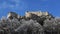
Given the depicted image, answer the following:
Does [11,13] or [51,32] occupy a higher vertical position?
[11,13]

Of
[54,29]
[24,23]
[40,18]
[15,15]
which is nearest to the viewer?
[54,29]

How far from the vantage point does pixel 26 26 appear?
2025 inches

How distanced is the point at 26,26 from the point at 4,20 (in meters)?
6.96

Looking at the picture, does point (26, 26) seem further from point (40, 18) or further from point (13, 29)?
point (40, 18)

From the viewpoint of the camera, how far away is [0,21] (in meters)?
54.3

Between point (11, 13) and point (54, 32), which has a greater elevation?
point (11, 13)

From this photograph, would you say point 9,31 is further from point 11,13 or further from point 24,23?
point 11,13

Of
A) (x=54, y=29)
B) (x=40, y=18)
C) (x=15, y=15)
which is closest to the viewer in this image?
(x=54, y=29)

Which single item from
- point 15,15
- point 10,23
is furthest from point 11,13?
point 10,23

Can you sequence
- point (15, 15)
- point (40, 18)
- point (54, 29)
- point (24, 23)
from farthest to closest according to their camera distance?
1. point (15, 15)
2. point (40, 18)
3. point (24, 23)
4. point (54, 29)

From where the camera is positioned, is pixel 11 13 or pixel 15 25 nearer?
pixel 15 25

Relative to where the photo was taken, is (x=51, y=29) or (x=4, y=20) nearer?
(x=51, y=29)

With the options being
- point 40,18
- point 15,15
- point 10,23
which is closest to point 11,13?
point 15,15

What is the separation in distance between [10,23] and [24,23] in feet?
11.8
